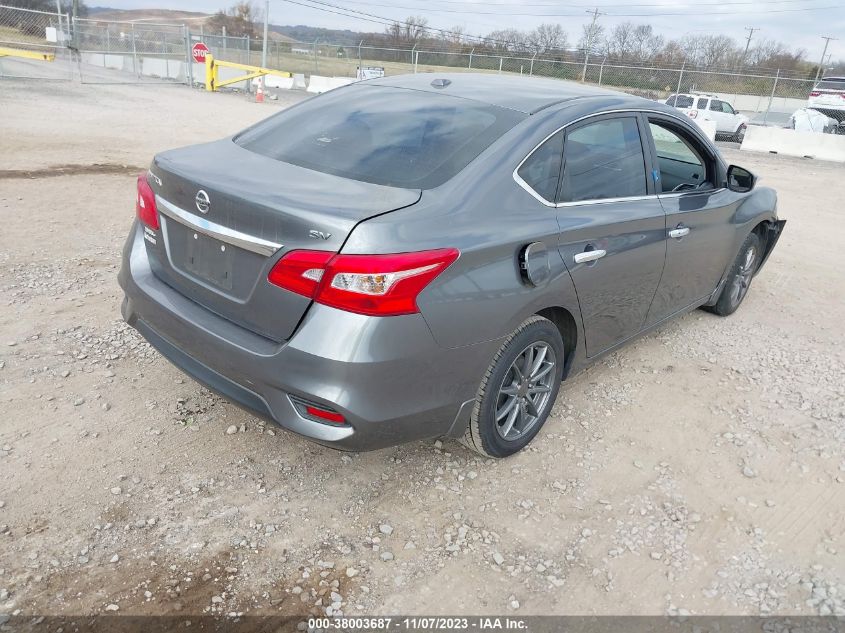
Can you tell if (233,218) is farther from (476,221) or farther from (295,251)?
(476,221)

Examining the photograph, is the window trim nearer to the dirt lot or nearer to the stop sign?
the dirt lot

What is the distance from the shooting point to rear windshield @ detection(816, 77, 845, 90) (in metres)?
23.2

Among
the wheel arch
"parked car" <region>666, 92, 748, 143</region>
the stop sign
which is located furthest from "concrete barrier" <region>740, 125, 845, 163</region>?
the stop sign

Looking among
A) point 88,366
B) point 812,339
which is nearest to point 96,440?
point 88,366

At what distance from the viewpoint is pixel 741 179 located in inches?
178

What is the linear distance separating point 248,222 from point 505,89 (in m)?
1.69

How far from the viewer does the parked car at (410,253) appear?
7.73 feet

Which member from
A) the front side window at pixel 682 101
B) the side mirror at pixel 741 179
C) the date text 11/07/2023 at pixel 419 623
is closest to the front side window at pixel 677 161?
the side mirror at pixel 741 179

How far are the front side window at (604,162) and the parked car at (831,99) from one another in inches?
914

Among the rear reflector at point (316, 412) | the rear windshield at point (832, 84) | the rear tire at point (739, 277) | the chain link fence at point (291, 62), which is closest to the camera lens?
the rear reflector at point (316, 412)

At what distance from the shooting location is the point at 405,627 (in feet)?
7.48

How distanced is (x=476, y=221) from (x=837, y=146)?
19443 mm

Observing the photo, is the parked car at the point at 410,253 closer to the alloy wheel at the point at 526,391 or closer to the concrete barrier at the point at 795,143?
the alloy wheel at the point at 526,391

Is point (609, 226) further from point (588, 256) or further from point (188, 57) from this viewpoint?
point (188, 57)
